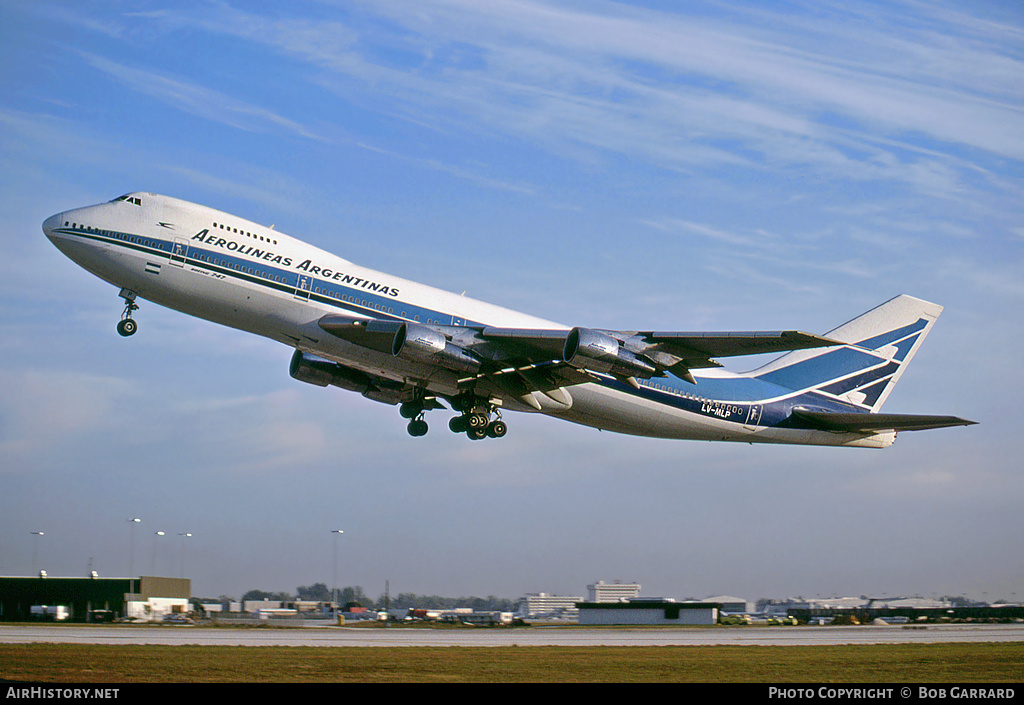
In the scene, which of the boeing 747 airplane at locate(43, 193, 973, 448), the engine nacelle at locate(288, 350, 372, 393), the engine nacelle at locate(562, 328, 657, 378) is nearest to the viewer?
the engine nacelle at locate(562, 328, 657, 378)

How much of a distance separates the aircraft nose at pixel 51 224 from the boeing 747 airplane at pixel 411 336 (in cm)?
5

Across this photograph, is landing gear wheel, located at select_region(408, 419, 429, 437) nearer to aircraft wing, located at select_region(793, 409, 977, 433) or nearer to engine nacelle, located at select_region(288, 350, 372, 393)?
engine nacelle, located at select_region(288, 350, 372, 393)

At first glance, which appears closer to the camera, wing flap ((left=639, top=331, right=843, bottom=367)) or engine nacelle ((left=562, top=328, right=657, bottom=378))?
wing flap ((left=639, top=331, right=843, bottom=367))

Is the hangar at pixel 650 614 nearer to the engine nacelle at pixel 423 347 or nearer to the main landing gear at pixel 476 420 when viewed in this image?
the main landing gear at pixel 476 420

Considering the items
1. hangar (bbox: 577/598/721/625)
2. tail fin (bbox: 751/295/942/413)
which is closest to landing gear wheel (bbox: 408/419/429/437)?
tail fin (bbox: 751/295/942/413)

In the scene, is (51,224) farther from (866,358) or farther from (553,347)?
(866,358)

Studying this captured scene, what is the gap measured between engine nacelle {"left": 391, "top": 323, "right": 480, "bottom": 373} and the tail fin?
51.5ft

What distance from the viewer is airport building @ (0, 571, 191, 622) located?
208 ft

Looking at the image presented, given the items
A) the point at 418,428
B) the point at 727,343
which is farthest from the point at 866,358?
the point at 418,428

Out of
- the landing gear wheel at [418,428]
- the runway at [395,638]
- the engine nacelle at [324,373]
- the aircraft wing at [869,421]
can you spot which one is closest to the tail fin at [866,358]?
the aircraft wing at [869,421]

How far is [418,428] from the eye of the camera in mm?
39844

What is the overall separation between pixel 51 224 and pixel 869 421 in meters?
31.9

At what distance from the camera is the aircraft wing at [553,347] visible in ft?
103

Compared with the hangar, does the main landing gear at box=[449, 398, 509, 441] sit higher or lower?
higher
